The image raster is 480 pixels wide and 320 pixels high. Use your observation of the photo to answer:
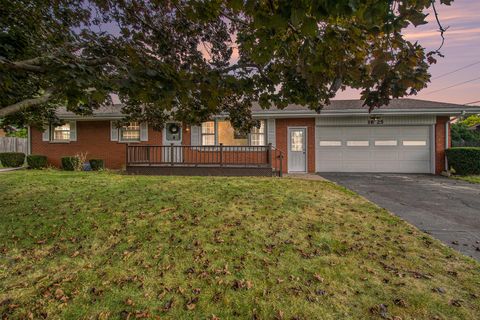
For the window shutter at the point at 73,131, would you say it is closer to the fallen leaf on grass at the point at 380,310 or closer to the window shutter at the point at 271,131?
the window shutter at the point at 271,131

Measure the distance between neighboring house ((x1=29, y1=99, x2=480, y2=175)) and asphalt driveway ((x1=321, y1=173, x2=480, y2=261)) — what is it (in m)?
2.77

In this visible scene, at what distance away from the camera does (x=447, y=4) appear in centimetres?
194

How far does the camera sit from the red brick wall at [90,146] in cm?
1340

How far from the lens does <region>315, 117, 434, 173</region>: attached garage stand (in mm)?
12148

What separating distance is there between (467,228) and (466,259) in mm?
1627

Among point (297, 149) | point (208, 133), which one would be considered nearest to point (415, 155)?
point (297, 149)

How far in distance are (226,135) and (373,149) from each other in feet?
23.7

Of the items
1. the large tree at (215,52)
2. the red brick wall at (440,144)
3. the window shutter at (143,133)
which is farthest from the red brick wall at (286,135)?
the large tree at (215,52)

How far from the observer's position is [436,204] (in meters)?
6.31

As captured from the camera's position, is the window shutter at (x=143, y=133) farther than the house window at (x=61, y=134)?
No

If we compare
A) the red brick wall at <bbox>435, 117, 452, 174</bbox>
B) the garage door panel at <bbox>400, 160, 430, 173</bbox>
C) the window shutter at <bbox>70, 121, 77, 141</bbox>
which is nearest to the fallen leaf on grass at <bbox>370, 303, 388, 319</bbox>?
the garage door panel at <bbox>400, 160, 430, 173</bbox>

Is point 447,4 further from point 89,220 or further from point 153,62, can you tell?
point 89,220

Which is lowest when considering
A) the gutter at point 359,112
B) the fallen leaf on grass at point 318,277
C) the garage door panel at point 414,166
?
the fallen leaf on grass at point 318,277

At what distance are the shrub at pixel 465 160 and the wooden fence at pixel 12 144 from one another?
25702mm
